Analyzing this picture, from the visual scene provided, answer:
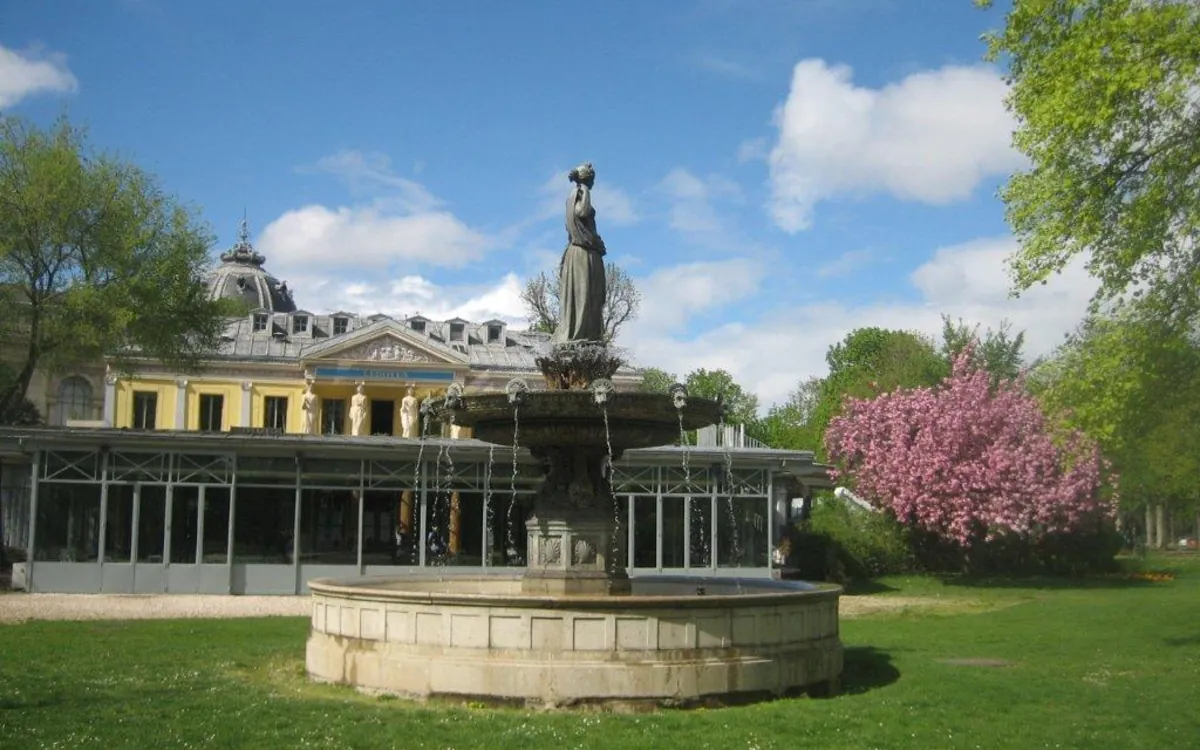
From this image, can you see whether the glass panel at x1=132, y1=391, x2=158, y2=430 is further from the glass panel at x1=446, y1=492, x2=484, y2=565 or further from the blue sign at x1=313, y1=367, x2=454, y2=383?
the glass panel at x1=446, y1=492, x2=484, y2=565

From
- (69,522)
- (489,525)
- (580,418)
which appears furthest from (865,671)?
(69,522)

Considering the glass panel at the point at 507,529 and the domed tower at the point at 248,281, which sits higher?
the domed tower at the point at 248,281

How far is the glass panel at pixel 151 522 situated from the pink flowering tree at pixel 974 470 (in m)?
21.1

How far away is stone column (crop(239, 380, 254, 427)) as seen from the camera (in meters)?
52.1

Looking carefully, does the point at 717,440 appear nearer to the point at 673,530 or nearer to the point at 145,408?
the point at 673,530

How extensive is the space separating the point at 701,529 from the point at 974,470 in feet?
29.8

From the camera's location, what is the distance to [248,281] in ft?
238

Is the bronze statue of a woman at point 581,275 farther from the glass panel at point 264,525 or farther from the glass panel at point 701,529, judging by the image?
the glass panel at point 701,529

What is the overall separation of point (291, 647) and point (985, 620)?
1363 centimetres

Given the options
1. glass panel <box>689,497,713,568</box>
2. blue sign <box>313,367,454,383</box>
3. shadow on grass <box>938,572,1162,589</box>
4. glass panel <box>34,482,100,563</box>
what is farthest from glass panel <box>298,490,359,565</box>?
blue sign <box>313,367,454,383</box>

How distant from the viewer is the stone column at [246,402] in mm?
52062

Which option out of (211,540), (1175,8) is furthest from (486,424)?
(211,540)

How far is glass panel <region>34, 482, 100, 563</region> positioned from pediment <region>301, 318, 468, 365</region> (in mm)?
23104

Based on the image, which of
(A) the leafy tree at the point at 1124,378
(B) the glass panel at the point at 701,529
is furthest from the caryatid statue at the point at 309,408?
(A) the leafy tree at the point at 1124,378
